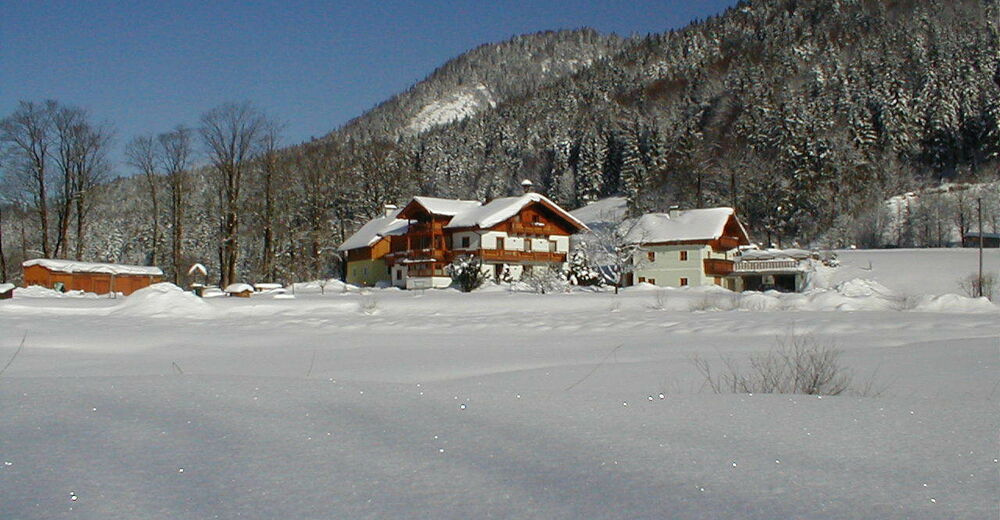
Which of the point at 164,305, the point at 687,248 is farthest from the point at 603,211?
the point at 164,305

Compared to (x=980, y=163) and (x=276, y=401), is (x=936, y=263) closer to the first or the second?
(x=980, y=163)

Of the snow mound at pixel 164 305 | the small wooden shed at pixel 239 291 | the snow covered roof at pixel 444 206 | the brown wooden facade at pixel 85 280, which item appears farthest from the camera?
the snow covered roof at pixel 444 206

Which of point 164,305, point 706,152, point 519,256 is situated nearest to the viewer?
point 164,305

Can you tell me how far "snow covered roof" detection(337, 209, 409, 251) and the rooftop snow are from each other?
17613 mm

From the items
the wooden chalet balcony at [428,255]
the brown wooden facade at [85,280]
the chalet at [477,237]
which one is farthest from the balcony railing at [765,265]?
the brown wooden facade at [85,280]

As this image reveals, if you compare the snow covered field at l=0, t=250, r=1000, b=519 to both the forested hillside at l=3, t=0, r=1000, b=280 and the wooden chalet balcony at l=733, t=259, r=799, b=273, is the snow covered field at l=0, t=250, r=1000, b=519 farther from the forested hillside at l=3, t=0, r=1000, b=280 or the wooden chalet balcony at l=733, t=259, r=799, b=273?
the wooden chalet balcony at l=733, t=259, r=799, b=273

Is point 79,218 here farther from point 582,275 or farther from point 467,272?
point 582,275

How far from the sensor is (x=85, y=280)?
1670 inches

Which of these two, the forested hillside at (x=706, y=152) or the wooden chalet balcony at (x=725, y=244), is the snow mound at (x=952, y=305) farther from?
the forested hillside at (x=706, y=152)

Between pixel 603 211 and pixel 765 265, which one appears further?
pixel 603 211

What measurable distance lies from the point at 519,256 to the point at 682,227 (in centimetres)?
1262

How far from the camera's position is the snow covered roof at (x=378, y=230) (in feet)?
185

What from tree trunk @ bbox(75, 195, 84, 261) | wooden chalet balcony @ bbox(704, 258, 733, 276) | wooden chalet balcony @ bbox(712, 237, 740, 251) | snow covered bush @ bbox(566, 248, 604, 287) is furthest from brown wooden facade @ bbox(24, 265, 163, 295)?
wooden chalet balcony @ bbox(712, 237, 740, 251)

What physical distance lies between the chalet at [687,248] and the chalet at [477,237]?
5428mm
